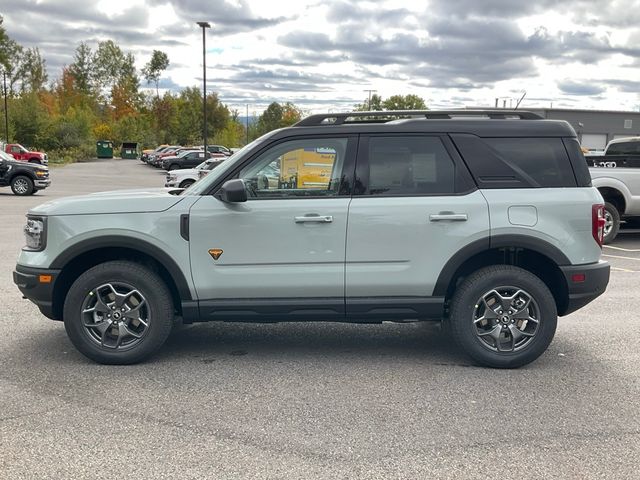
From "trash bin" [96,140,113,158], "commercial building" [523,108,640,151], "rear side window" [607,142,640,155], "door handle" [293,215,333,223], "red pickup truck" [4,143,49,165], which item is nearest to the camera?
"door handle" [293,215,333,223]

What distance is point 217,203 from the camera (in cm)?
483

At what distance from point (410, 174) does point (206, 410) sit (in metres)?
2.26

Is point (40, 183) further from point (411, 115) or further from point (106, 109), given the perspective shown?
point (106, 109)

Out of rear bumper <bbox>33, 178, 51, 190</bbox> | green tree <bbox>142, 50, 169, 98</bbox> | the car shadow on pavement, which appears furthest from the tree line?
the car shadow on pavement

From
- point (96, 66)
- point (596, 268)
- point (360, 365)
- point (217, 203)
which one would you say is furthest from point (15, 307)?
point (96, 66)

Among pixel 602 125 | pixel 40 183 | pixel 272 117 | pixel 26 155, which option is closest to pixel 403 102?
pixel 272 117

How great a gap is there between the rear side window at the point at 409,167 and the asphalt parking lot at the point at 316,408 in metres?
1.36

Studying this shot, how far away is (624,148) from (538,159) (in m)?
9.78

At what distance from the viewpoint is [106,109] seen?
107 m

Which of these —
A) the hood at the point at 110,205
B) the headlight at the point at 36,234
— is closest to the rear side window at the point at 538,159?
the hood at the point at 110,205

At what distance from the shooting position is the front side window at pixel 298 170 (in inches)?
193

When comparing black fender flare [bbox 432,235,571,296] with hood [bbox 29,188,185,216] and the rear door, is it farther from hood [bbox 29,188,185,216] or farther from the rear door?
hood [bbox 29,188,185,216]

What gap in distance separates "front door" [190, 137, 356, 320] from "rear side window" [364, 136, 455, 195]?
0.26m

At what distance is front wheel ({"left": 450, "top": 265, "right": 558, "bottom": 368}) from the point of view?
4.89 meters
